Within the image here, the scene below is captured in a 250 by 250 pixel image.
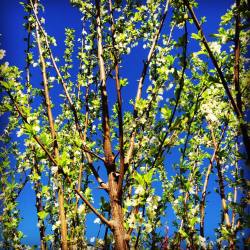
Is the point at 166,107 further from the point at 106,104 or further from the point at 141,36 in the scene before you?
the point at 141,36

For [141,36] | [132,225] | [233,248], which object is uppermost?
[141,36]

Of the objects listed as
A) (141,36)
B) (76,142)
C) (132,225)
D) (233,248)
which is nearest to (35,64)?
(141,36)

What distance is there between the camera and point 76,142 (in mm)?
3377

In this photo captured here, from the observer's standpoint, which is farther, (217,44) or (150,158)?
(217,44)

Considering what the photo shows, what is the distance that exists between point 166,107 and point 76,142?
1012mm

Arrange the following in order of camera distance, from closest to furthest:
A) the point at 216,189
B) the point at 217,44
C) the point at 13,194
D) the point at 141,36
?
the point at 217,44 → the point at 141,36 → the point at 216,189 → the point at 13,194

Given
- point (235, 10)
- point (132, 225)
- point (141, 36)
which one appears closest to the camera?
point (235, 10)

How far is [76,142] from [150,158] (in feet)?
2.61

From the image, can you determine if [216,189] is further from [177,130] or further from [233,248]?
[177,130]

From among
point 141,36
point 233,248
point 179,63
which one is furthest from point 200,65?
point 233,248

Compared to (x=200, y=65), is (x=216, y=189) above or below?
below

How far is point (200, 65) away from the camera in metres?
5.36

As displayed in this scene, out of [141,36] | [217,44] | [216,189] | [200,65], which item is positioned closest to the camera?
[217,44]

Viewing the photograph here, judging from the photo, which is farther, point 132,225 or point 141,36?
point 141,36
